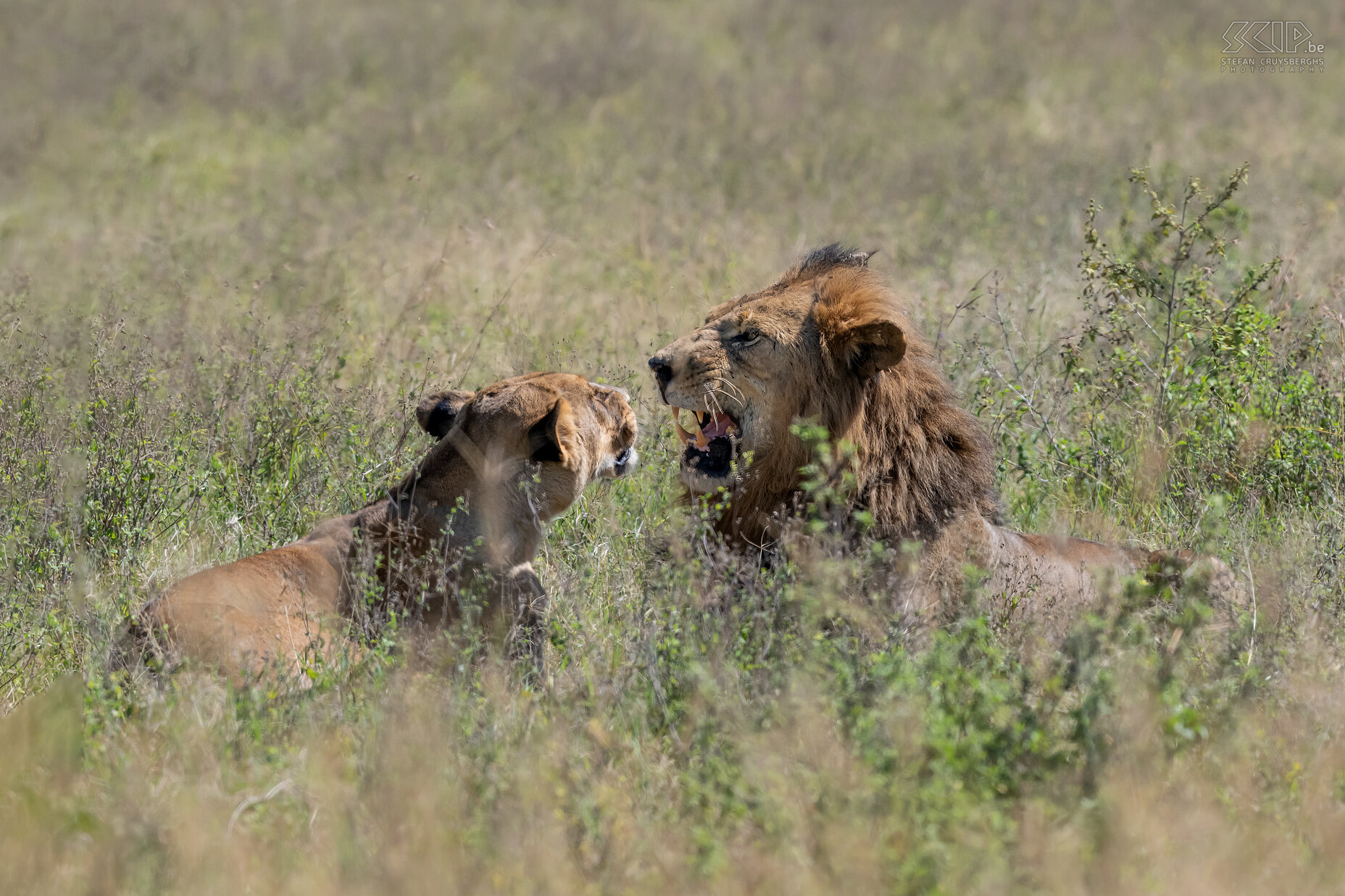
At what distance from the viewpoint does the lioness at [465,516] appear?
5012mm

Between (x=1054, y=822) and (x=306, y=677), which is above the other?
(x=1054, y=822)

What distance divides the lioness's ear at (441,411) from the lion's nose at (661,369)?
0.91 metres

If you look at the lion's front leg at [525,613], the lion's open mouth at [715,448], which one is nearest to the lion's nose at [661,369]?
the lion's open mouth at [715,448]

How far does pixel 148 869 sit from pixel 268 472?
4155 mm

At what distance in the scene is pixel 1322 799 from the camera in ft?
12.0

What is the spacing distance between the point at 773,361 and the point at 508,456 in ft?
3.94

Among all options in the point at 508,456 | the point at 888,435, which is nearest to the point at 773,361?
the point at 888,435

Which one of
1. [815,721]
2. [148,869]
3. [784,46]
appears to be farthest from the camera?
[784,46]

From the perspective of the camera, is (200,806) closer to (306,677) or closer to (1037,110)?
(306,677)

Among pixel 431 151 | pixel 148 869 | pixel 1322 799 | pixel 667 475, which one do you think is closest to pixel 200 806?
pixel 148 869

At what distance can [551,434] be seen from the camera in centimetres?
545

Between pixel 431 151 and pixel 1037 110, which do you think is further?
pixel 1037 110

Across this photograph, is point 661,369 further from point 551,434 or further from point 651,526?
point 651,526

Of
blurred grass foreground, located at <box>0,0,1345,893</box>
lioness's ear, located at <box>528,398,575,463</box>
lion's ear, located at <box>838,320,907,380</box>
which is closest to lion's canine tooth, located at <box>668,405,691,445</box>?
blurred grass foreground, located at <box>0,0,1345,893</box>
